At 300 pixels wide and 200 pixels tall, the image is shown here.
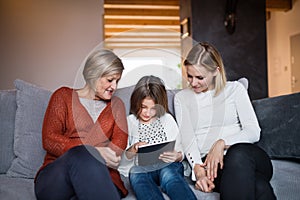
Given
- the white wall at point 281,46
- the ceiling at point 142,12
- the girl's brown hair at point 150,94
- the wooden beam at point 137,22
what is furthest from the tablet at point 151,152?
the white wall at point 281,46

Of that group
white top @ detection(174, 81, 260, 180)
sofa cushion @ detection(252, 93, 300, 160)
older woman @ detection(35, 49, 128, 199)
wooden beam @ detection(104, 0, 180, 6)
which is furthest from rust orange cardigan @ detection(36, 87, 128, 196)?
wooden beam @ detection(104, 0, 180, 6)

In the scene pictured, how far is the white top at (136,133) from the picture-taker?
128 cm

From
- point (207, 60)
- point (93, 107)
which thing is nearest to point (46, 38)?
point (93, 107)

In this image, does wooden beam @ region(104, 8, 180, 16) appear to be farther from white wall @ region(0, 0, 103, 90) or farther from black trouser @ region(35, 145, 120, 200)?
black trouser @ region(35, 145, 120, 200)

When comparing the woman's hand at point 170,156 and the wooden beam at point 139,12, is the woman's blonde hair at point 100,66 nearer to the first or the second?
the woman's hand at point 170,156

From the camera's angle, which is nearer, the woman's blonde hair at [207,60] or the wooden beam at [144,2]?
the woman's blonde hair at [207,60]

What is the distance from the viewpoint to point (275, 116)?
1.47 metres

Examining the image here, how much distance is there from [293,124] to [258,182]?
450 millimetres

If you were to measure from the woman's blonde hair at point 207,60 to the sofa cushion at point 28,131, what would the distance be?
2.02ft

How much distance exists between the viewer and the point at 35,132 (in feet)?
4.54

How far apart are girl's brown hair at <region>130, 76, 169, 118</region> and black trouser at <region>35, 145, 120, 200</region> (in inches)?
10.5

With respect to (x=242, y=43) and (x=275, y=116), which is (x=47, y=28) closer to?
(x=242, y=43)

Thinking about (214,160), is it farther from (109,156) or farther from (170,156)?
(109,156)

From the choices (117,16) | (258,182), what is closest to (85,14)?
(117,16)
